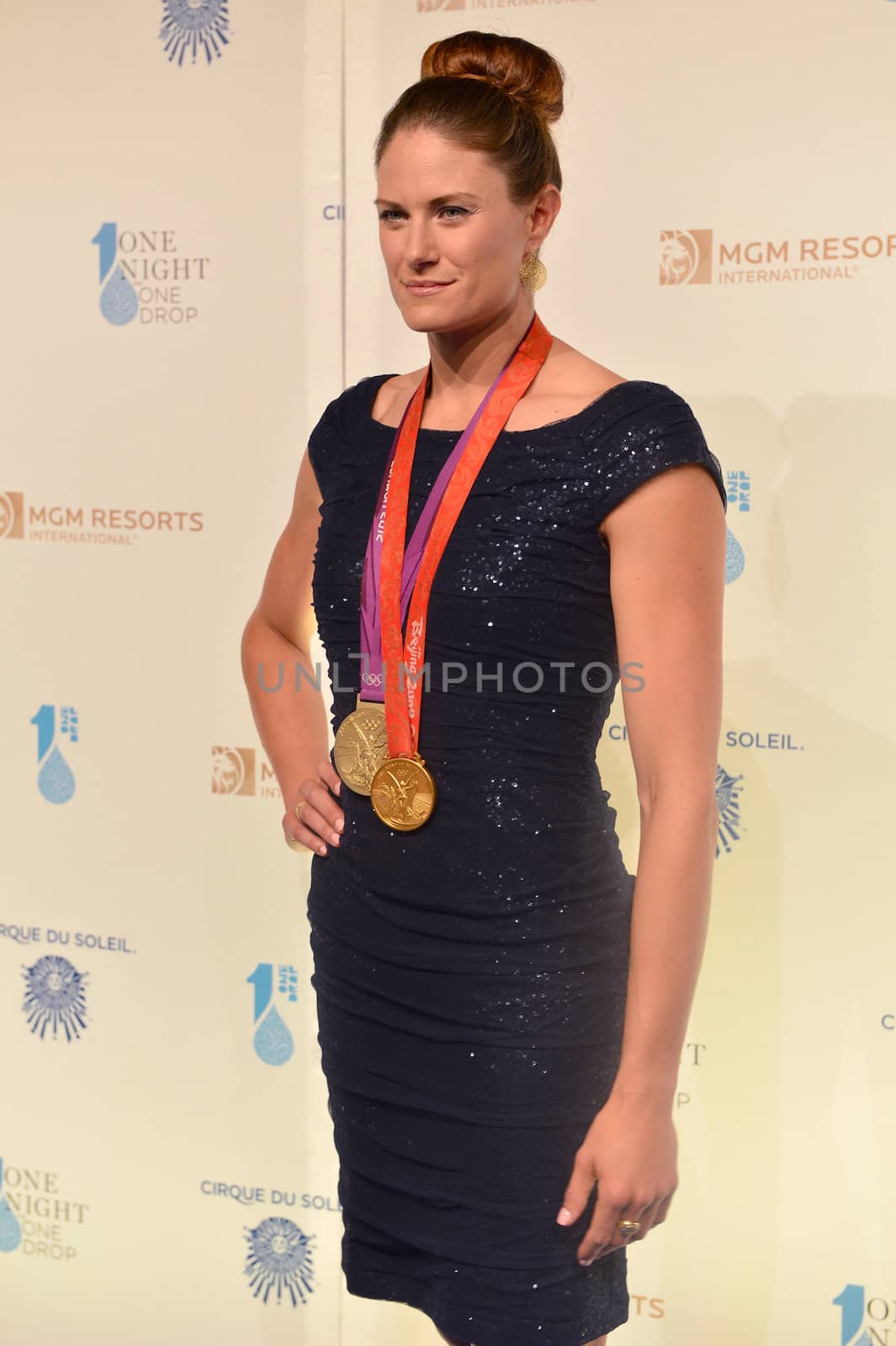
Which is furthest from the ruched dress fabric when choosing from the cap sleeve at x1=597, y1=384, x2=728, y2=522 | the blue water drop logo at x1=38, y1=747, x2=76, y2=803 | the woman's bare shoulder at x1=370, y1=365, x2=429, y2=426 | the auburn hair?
the blue water drop logo at x1=38, y1=747, x2=76, y2=803

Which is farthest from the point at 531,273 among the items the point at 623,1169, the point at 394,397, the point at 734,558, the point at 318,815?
the point at 623,1169

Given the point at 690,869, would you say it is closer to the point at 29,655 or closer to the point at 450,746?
the point at 450,746

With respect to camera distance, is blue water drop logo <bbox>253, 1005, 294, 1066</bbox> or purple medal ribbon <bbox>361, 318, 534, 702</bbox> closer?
purple medal ribbon <bbox>361, 318, 534, 702</bbox>

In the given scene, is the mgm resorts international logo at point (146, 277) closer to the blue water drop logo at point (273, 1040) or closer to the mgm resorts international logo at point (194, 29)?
the mgm resorts international logo at point (194, 29)

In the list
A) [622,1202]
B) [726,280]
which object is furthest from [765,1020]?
[726,280]

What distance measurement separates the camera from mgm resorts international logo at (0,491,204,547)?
2453 millimetres

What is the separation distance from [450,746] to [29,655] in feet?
4.51

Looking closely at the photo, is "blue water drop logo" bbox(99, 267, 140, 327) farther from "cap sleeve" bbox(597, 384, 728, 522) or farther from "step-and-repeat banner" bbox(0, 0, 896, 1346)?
"cap sleeve" bbox(597, 384, 728, 522)

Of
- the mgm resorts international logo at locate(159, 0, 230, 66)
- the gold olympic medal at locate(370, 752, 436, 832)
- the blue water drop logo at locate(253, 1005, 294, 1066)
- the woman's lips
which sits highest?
the mgm resorts international logo at locate(159, 0, 230, 66)

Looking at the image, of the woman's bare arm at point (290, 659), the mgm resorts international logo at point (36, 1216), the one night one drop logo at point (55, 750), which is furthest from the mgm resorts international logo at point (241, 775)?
the mgm resorts international logo at point (36, 1216)

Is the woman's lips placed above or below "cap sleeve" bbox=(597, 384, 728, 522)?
above

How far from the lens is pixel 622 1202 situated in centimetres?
137

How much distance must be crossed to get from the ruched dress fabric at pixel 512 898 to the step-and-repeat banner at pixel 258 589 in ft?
2.43

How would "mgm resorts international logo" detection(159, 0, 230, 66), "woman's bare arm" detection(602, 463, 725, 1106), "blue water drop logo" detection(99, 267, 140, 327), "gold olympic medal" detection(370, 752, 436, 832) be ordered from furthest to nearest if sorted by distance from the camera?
"blue water drop logo" detection(99, 267, 140, 327)
"mgm resorts international logo" detection(159, 0, 230, 66)
"gold olympic medal" detection(370, 752, 436, 832)
"woman's bare arm" detection(602, 463, 725, 1106)
